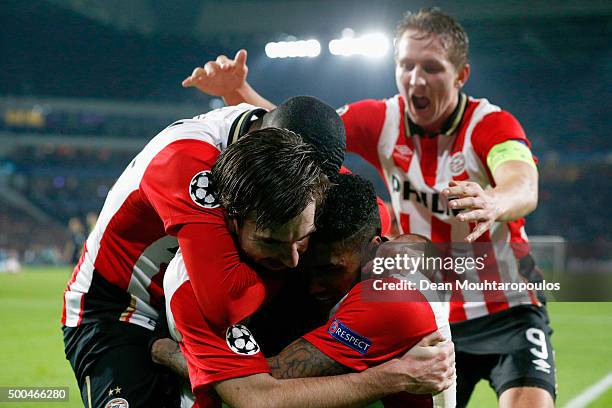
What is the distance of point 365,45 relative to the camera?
27.8 metres

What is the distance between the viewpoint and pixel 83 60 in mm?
36188

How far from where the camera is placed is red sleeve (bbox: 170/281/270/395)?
8.14 feet

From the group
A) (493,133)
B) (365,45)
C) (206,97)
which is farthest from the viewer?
(206,97)

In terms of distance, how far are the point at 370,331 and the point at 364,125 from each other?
200cm

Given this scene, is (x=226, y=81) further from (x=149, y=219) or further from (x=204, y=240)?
(x=204, y=240)

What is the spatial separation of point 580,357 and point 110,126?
31786 millimetres

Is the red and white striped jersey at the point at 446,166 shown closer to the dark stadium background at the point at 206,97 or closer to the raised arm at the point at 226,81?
the raised arm at the point at 226,81

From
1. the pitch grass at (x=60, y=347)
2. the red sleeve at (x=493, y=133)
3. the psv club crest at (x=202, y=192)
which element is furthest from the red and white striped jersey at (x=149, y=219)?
the pitch grass at (x=60, y=347)

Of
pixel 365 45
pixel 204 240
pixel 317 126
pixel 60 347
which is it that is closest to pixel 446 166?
pixel 317 126

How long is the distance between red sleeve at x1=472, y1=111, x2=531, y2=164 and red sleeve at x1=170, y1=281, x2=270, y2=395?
1.94 m

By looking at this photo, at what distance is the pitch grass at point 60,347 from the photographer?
20.2 ft

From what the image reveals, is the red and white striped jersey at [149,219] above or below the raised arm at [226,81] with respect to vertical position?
below

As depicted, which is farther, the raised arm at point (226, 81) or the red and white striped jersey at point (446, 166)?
the raised arm at point (226, 81)

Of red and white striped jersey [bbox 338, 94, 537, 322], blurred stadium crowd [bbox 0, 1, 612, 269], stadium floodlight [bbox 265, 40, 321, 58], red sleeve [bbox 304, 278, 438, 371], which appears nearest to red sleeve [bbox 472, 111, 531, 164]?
red and white striped jersey [bbox 338, 94, 537, 322]
